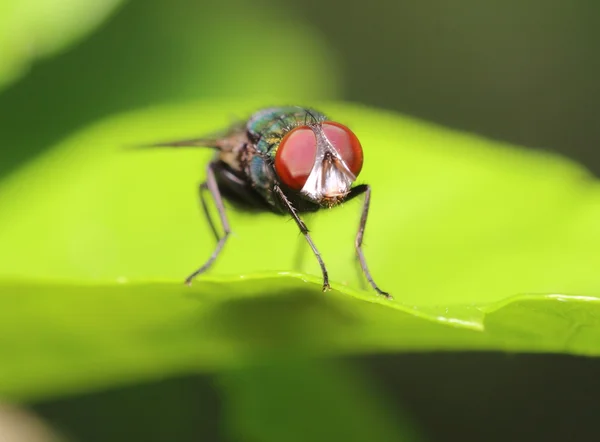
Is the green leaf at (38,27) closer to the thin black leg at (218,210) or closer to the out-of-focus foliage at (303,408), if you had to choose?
the thin black leg at (218,210)

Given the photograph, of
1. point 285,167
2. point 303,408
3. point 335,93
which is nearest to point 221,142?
point 285,167

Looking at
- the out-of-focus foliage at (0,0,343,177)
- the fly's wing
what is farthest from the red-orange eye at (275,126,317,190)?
the out-of-focus foliage at (0,0,343,177)

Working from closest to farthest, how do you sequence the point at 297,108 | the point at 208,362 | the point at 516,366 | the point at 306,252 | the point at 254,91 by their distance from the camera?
the point at 208,362, the point at 306,252, the point at 297,108, the point at 254,91, the point at 516,366

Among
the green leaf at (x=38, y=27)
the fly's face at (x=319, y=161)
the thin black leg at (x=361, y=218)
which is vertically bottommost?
the thin black leg at (x=361, y=218)

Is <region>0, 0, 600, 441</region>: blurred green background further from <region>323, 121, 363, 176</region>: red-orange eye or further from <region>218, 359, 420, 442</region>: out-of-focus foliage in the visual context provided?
<region>323, 121, 363, 176</region>: red-orange eye

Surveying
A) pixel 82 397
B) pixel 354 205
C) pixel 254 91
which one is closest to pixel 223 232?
pixel 354 205

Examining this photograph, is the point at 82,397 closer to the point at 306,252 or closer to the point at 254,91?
the point at 306,252

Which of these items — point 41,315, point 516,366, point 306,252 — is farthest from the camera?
point 516,366

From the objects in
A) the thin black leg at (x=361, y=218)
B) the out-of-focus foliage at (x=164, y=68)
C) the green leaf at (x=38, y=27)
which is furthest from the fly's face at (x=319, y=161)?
the out-of-focus foliage at (x=164, y=68)

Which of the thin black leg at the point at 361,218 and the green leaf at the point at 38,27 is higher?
the green leaf at the point at 38,27
